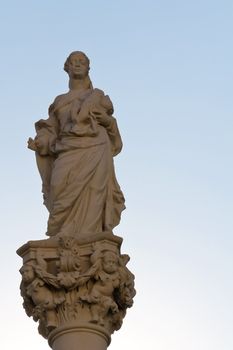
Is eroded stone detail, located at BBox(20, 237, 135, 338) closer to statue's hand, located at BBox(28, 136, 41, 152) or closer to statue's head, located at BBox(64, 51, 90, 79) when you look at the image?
statue's hand, located at BBox(28, 136, 41, 152)

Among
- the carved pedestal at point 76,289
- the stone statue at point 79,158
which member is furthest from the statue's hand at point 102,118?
the carved pedestal at point 76,289

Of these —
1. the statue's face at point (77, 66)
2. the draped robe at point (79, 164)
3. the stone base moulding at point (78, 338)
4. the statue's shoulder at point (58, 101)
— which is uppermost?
the statue's face at point (77, 66)

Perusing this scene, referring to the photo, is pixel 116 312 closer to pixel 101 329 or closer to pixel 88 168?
pixel 101 329

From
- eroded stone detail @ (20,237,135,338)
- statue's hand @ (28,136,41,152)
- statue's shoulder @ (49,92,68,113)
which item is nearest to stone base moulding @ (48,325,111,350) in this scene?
eroded stone detail @ (20,237,135,338)

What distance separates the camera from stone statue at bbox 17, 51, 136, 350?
1758 cm


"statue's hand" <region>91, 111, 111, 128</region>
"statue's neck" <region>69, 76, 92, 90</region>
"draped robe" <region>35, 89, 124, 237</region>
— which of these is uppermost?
"statue's neck" <region>69, 76, 92, 90</region>

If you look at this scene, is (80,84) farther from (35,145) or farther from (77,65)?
(35,145)

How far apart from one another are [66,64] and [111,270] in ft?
16.8

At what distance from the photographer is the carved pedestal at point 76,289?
57.4 feet

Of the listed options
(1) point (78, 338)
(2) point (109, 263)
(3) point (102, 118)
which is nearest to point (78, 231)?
(2) point (109, 263)

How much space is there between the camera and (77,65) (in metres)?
20.9

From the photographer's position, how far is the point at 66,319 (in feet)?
57.5

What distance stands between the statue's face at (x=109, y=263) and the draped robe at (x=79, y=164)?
682mm

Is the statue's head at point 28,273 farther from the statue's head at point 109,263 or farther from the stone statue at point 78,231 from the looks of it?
the statue's head at point 109,263
